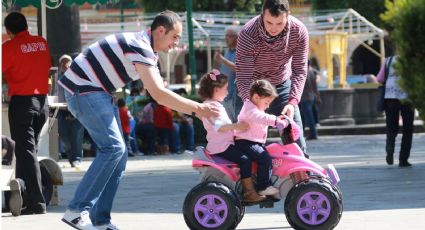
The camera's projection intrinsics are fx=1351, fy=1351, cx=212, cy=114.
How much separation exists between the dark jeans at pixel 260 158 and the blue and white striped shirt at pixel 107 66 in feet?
3.12

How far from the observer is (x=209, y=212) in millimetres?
9570

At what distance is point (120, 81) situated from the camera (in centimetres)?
925

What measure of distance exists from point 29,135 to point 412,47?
337 cm

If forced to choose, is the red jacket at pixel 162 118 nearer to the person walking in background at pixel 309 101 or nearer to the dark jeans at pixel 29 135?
the person walking in background at pixel 309 101

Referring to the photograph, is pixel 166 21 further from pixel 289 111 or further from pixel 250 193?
pixel 250 193

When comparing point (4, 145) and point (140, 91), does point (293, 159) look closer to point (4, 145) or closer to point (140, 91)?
point (4, 145)

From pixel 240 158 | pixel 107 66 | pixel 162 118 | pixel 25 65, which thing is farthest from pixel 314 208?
pixel 162 118

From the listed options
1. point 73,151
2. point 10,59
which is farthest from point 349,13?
point 10,59

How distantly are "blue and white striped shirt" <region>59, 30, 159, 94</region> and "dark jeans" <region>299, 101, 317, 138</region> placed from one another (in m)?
17.0

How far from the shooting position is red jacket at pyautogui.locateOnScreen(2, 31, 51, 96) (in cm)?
1171

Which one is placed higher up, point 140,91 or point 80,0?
point 80,0

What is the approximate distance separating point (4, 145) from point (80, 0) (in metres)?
2.16

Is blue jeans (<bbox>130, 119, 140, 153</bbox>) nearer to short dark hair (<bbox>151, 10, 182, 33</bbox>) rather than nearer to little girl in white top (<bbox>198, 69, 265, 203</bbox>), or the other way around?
little girl in white top (<bbox>198, 69, 265, 203</bbox>)

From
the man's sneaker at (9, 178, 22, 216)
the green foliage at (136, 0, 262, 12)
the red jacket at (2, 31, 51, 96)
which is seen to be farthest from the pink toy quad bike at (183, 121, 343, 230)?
the green foliage at (136, 0, 262, 12)
